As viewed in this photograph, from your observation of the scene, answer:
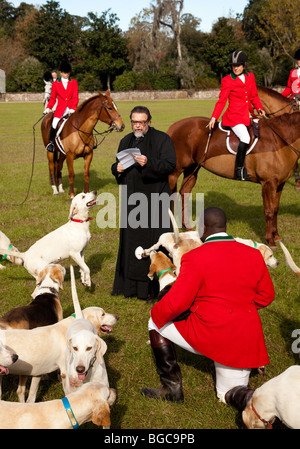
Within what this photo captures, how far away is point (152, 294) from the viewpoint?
623 cm

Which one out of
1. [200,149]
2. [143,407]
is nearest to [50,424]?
[143,407]

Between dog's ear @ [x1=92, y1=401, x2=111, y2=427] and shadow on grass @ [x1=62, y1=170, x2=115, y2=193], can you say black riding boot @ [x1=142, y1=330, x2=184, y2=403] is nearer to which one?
dog's ear @ [x1=92, y1=401, x2=111, y2=427]

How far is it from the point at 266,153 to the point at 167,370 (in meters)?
5.49

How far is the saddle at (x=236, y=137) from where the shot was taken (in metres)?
8.56

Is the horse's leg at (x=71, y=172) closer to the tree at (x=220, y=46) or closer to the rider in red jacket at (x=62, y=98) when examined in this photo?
the rider in red jacket at (x=62, y=98)

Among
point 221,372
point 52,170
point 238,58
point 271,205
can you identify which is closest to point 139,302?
point 221,372

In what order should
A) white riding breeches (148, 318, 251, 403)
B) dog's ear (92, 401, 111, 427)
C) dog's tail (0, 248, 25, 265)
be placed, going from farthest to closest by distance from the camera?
dog's tail (0, 248, 25, 265) < white riding breeches (148, 318, 251, 403) < dog's ear (92, 401, 111, 427)

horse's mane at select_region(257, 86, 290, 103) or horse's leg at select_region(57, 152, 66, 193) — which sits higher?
horse's mane at select_region(257, 86, 290, 103)

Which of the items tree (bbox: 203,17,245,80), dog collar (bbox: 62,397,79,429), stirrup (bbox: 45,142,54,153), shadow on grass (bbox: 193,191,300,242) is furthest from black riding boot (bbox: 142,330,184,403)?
→ tree (bbox: 203,17,245,80)

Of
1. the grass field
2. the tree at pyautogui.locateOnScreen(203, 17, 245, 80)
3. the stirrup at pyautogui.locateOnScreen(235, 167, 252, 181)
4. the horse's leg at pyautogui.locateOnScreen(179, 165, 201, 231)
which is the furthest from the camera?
the tree at pyautogui.locateOnScreen(203, 17, 245, 80)

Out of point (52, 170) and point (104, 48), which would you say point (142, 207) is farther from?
point (104, 48)

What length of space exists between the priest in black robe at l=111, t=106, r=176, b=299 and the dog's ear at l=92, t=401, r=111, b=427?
123 inches

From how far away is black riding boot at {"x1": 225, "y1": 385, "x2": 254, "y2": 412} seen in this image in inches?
139

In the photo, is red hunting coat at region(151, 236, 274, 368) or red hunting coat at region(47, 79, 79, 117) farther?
red hunting coat at region(47, 79, 79, 117)
